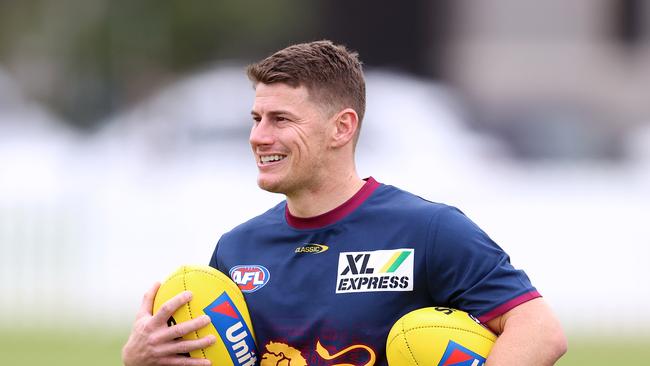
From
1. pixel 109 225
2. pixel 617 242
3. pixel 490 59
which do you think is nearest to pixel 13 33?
pixel 490 59

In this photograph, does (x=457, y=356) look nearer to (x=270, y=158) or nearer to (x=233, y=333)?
(x=233, y=333)

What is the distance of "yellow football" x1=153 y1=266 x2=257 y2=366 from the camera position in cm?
589

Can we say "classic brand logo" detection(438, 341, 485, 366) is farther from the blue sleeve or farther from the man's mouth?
the blue sleeve

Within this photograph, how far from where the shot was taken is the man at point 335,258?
5.64 m

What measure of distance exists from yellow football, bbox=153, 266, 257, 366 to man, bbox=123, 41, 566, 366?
54mm

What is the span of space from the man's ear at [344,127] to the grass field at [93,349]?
5.53 metres

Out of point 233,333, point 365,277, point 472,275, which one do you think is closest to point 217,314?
point 233,333

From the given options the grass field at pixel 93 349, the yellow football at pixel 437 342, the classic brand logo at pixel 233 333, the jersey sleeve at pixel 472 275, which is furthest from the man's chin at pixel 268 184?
the grass field at pixel 93 349

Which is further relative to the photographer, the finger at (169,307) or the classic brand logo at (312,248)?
the classic brand logo at (312,248)

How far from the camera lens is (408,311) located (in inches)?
228

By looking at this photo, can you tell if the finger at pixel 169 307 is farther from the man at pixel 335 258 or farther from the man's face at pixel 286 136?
the man's face at pixel 286 136

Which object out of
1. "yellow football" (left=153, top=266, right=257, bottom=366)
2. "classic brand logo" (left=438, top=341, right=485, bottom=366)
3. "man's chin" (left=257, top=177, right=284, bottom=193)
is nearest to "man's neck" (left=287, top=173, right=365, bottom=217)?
"man's chin" (left=257, top=177, right=284, bottom=193)

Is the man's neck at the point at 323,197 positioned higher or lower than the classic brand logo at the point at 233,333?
higher

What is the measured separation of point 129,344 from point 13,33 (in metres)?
28.1
